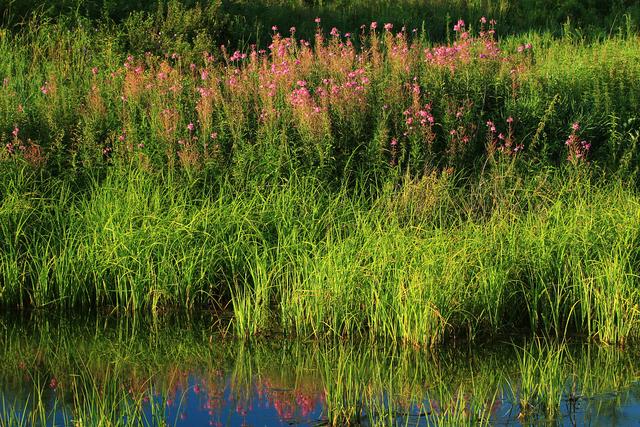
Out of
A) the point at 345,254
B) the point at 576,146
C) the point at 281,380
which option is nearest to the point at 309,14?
the point at 576,146

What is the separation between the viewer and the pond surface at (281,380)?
5238 mm

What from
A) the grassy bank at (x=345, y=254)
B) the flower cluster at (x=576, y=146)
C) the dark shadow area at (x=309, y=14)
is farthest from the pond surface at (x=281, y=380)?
the dark shadow area at (x=309, y=14)

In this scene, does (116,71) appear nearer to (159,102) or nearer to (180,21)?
(159,102)

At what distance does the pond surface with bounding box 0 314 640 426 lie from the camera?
5238 millimetres

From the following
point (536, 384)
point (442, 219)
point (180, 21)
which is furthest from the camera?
point (180, 21)

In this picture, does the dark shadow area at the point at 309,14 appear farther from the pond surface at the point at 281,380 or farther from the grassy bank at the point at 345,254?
the pond surface at the point at 281,380

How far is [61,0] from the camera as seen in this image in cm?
1426

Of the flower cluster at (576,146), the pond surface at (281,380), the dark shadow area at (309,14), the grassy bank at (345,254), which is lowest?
the pond surface at (281,380)

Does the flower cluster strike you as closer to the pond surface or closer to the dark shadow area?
the pond surface

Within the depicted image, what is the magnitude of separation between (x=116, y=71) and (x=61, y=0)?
3594 millimetres

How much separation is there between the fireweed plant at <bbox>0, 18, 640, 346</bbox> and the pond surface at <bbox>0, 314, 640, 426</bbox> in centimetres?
31

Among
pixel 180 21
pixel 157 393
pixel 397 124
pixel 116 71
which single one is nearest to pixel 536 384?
pixel 157 393

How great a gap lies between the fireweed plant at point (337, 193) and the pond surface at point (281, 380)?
0.31 meters

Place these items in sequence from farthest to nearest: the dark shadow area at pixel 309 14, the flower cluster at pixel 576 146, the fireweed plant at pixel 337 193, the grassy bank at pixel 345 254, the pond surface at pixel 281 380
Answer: the dark shadow area at pixel 309 14 → the flower cluster at pixel 576 146 → the fireweed plant at pixel 337 193 → the grassy bank at pixel 345 254 → the pond surface at pixel 281 380
